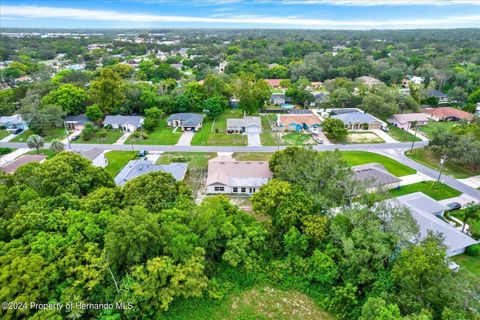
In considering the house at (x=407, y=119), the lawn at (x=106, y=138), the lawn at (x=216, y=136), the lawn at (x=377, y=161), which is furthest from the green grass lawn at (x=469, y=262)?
the lawn at (x=106, y=138)

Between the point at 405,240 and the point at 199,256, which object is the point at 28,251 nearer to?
the point at 199,256

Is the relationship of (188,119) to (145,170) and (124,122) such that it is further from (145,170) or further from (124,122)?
(145,170)

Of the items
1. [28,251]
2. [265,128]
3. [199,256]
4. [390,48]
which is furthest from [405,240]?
[390,48]

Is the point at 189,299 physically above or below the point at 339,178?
below

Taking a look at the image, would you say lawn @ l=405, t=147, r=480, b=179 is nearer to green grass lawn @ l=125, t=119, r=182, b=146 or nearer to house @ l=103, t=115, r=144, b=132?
green grass lawn @ l=125, t=119, r=182, b=146

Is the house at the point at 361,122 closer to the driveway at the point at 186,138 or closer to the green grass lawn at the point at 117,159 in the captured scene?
the driveway at the point at 186,138
